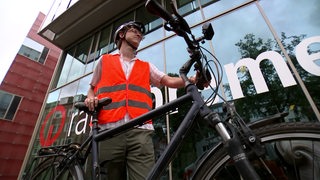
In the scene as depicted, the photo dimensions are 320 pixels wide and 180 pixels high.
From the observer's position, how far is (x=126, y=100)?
170 centimetres

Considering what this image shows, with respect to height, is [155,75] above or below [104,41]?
below

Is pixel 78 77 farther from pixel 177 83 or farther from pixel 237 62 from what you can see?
pixel 177 83

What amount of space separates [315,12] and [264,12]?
849 mm

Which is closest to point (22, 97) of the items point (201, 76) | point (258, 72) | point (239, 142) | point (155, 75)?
point (155, 75)

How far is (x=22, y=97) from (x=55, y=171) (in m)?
16.0

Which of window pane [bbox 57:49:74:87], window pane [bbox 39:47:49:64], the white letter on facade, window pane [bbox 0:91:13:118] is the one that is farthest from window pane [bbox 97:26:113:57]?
window pane [bbox 39:47:49:64]

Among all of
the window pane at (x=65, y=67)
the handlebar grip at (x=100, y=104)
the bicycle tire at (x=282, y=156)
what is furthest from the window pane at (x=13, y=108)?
the bicycle tire at (x=282, y=156)

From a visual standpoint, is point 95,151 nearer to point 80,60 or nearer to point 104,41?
point 104,41

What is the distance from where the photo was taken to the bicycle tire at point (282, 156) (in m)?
0.87

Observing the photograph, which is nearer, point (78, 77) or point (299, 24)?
point (299, 24)

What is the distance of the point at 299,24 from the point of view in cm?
323

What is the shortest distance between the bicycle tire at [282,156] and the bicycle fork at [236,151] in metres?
0.08

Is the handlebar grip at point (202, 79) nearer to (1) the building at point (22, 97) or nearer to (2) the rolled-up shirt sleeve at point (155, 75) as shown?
(2) the rolled-up shirt sleeve at point (155, 75)

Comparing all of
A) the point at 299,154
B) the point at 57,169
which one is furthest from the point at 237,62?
the point at 57,169
